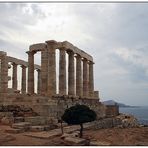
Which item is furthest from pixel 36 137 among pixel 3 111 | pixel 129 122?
pixel 129 122

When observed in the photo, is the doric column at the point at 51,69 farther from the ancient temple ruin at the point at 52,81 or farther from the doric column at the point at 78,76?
the doric column at the point at 78,76

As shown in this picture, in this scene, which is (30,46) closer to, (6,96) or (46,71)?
(46,71)

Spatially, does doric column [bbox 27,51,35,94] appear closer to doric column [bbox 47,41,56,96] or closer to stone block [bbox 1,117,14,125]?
doric column [bbox 47,41,56,96]

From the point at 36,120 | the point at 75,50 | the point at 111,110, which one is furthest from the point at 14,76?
the point at 36,120

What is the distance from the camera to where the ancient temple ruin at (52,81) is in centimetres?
2916

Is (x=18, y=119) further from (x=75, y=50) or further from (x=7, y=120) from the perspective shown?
(x=75, y=50)

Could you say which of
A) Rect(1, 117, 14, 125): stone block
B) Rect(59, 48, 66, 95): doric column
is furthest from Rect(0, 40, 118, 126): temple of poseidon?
Rect(1, 117, 14, 125): stone block

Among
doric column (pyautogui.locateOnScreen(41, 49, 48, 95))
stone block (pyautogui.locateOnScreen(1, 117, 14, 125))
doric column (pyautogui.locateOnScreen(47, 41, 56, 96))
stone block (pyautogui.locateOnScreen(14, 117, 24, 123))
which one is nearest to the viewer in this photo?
stone block (pyautogui.locateOnScreen(1, 117, 14, 125))

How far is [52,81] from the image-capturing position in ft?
111

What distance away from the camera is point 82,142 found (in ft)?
55.2

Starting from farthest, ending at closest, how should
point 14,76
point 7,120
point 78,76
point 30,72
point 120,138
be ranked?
point 14,76, point 78,76, point 30,72, point 7,120, point 120,138

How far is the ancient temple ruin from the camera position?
95.7ft

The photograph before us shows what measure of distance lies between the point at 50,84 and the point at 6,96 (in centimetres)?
500

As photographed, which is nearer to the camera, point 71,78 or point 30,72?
point 71,78
